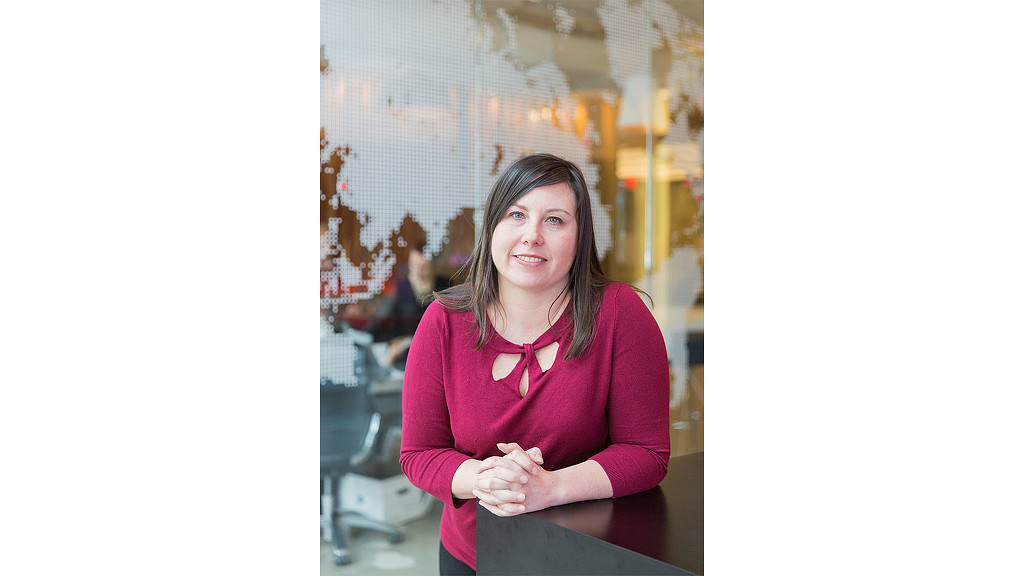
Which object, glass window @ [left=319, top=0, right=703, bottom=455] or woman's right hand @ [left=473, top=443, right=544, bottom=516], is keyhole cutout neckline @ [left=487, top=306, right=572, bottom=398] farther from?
glass window @ [left=319, top=0, right=703, bottom=455]

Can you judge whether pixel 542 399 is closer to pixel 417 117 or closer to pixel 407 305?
pixel 407 305

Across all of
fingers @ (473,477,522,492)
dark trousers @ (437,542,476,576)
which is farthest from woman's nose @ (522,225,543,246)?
dark trousers @ (437,542,476,576)

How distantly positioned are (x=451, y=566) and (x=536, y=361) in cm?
60

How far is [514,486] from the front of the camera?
1235 mm

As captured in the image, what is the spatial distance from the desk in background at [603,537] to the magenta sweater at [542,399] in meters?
0.16

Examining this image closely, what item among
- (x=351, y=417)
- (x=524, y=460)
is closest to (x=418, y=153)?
(x=351, y=417)

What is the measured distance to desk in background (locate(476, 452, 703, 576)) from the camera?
103cm

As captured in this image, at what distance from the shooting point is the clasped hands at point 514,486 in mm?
1233

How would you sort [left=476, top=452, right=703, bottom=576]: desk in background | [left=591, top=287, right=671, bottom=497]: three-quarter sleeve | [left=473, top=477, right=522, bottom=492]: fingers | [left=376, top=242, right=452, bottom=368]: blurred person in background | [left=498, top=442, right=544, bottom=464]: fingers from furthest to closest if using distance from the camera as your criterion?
[left=376, top=242, right=452, bottom=368]: blurred person in background
[left=591, top=287, right=671, bottom=497]: three-quarter sleeve
[left=498, top=442, right=544, bottom=464]: fingers
[left=473, top=477, right=522, bottom=492]: fingers
[left=476, top=452, right=703, bottom=576]: desk in background

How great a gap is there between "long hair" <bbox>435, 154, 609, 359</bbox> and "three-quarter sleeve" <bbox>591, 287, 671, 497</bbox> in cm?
7
